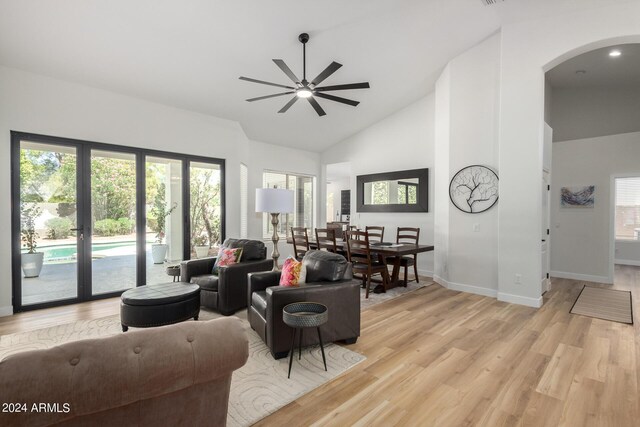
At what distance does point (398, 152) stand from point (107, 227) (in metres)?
5.55

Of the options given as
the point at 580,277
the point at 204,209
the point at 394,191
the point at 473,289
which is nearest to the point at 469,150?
the point at 394,191

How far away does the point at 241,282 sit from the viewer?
3791mm

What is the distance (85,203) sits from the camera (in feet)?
13.9

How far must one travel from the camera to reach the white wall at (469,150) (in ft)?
14.7

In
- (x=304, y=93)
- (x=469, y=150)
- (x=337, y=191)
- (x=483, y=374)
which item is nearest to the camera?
(x=483, y=374)

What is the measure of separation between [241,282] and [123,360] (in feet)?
9.12

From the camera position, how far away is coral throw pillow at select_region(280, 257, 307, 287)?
2.88 meters

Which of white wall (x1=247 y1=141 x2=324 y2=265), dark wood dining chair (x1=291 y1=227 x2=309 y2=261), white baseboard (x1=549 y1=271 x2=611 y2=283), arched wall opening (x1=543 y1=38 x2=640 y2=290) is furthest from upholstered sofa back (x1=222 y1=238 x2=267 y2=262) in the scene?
white baseboard (x1=549 y1=271 x2=611 y2=283)

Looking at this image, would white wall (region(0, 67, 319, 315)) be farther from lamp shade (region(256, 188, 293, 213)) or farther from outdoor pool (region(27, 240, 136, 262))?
lamp shade (region(256, 188, 293, 213))

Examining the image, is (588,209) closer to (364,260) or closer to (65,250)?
(364,260)

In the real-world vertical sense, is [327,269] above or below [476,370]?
above

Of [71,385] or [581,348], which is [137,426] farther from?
[581,348]

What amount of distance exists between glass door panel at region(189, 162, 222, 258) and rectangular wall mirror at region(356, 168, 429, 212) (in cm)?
331

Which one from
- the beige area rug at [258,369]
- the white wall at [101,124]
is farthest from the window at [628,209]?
the white wall at [101,124]
